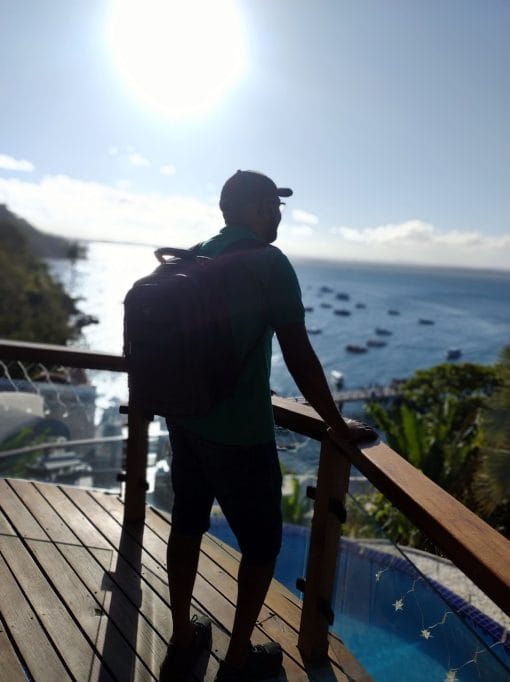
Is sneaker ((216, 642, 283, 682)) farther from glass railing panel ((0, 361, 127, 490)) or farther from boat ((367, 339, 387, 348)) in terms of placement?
boat ((367, 339, 387, 348))

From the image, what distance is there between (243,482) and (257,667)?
0.72 meters

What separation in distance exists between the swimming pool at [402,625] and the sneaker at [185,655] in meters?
0.48

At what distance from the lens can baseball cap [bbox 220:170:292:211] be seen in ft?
4.87

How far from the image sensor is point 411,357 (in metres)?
64.2

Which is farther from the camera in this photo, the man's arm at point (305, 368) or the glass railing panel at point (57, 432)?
the glass railing panel at point (57, 432)

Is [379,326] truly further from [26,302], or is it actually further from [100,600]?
[100,600]

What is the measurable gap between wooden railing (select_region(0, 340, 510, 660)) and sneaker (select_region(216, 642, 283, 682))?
16cm

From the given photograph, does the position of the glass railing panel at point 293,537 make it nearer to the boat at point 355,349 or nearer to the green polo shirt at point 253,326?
the green polo shirt at point 253,326

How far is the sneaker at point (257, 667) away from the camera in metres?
1.66

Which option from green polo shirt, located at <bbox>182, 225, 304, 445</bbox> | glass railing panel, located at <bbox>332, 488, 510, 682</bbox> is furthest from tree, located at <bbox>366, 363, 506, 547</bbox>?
green polo shirt, located at <bbox>182, 225, 304, 445</bbox>

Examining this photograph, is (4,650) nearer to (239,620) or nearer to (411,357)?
(239,620)

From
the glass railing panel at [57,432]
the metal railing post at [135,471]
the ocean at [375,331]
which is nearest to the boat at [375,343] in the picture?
the ocean at [375,331]

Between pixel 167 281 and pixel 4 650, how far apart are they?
1.41 meters

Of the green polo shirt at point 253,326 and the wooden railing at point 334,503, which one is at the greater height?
the green polo shirt at point 253,326
